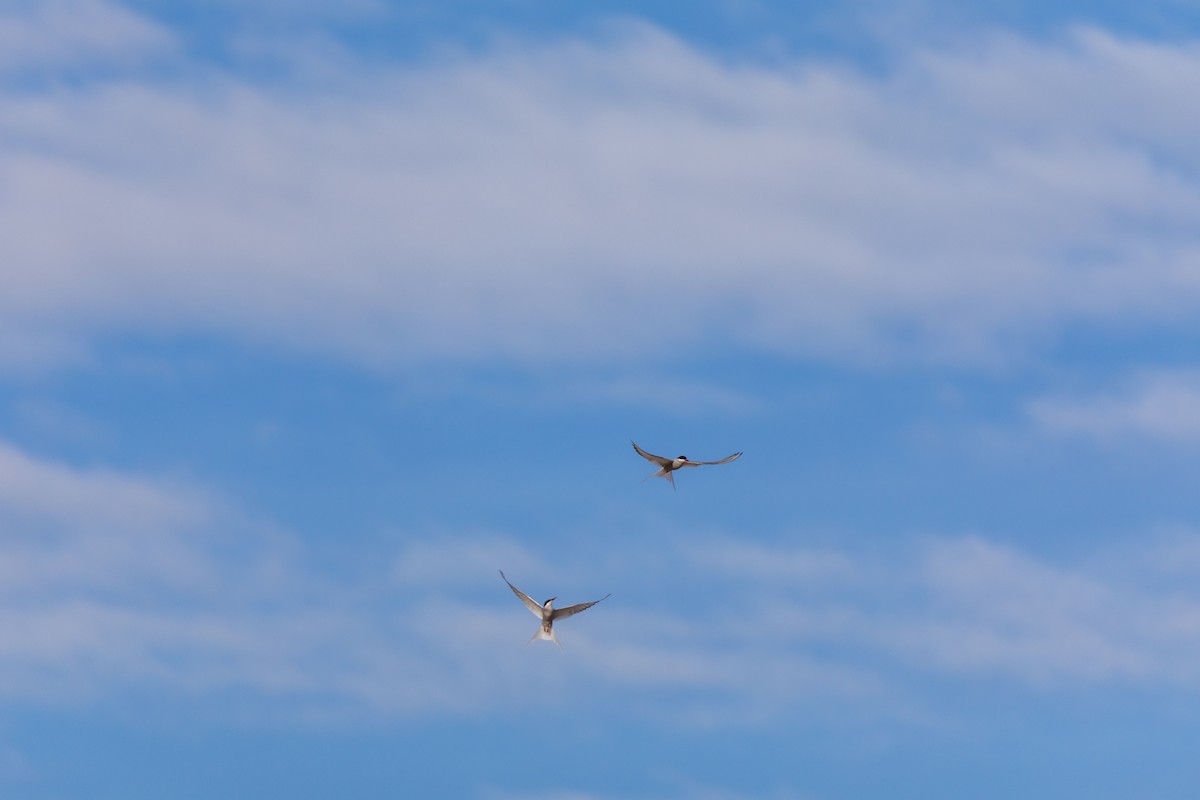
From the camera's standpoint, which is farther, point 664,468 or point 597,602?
point 664,468

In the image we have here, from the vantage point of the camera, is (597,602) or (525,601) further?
(525,601)

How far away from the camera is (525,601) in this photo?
132250mm

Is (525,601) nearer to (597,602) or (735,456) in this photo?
(597,602)

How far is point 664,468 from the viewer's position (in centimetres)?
13650

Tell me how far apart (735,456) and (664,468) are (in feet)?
41.2

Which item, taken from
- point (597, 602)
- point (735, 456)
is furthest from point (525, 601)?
point (735, 456)

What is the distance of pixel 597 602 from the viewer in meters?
123

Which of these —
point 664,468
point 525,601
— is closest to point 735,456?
point 664,468

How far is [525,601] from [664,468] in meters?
19.2

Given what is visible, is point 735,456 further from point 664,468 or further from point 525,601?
point 525,601

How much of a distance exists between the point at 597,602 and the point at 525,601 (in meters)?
11.4

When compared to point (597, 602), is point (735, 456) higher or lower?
higher

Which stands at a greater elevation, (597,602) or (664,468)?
(664,468)

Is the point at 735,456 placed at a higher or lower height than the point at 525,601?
higher
